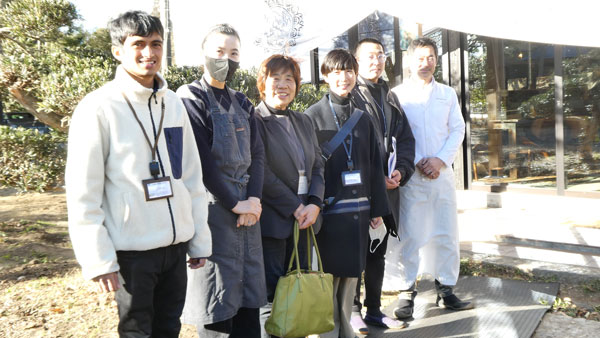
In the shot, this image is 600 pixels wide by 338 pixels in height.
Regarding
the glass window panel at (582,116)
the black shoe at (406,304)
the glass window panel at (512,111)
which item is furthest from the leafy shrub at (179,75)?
the glass window panel at (582,116)

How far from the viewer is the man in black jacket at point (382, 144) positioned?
12.3 ft

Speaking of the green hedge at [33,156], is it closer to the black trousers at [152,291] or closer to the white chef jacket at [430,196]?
the white chef jacket at [430,196]

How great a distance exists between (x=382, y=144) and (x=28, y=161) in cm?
328

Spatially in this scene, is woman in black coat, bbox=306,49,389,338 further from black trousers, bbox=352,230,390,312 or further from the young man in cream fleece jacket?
the young man in cream fleece jacket

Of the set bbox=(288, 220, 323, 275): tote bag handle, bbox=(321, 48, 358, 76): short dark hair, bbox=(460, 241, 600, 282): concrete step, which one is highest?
bbox=(321, 48, 358, 76): short dark hair

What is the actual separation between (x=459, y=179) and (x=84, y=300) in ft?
17.0

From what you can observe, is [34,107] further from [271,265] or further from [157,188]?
[157,188]

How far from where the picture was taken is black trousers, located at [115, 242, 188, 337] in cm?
220

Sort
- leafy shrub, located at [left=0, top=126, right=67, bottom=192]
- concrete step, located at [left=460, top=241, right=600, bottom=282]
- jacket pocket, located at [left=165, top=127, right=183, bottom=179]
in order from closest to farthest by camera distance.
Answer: jacket pocket, located at [left=165, top=127, right=183, bottom=179], concrete step, located at [left=460, top=241, right=600, bottom=282], leafy shrub, located at [left=0, top=126, right=67, bottom=192]

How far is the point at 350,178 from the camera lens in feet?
10.9

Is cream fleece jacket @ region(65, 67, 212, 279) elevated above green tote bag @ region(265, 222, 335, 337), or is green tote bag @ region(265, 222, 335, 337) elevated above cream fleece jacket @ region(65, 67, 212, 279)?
cream fleece jacket @ region(65, 67, 212, 279)

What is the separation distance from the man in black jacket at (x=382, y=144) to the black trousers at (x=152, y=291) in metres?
1.68

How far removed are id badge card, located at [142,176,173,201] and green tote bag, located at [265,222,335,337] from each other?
0.93 metres

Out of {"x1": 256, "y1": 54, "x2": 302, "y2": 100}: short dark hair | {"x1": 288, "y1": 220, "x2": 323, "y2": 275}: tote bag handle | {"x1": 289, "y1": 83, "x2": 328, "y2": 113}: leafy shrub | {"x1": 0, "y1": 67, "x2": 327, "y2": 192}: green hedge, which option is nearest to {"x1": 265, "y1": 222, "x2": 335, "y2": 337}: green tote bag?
{"x1": 288, "y1": 220, "x2": 323, "y2": 275}: tote bag handle
